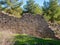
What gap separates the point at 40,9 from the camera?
93.0 ft

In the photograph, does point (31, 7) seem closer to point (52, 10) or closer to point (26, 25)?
point (52, 10)

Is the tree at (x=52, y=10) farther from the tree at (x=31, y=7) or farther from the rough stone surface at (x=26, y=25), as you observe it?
the rough stone surface at (x=26, y=25)

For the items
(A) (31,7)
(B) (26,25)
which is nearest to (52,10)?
(A) (31,7)

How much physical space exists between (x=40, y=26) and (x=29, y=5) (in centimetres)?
1178

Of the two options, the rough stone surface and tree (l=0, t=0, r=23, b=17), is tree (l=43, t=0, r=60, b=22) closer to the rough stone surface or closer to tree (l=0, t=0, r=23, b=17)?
tree (l=0, t=0, r=23, b=17)

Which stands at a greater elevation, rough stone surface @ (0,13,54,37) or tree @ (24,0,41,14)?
tree @ (24,0,41,14)

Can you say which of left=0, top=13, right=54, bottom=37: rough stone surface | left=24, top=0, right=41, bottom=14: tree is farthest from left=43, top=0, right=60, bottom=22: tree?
left=0, top=13, right=54, bottom=37: rough stone surface

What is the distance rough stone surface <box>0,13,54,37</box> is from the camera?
15.6 meters

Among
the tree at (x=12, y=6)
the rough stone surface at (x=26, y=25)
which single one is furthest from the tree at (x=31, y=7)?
the rough stone surface at (x=26, y=25)

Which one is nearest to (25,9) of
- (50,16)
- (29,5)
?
(29,5)

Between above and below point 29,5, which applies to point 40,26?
Result: below

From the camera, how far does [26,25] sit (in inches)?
626

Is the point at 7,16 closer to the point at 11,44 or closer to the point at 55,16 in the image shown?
the point at 11,44

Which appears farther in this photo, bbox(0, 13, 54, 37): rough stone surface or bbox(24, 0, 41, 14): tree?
bbox(24, 0, 41, 14): tree
